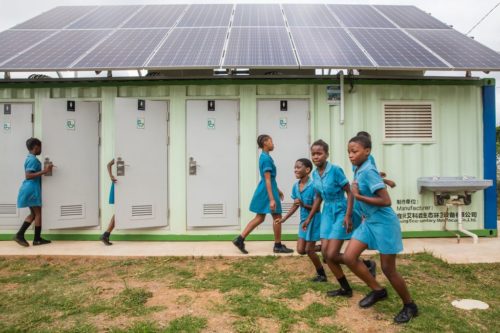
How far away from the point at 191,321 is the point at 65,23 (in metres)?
7.24

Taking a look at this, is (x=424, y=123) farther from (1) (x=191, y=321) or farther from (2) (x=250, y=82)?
(1) (x=191, y=321)

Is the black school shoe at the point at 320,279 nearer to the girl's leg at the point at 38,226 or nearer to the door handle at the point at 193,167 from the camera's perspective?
the door handle at the point at 193,167

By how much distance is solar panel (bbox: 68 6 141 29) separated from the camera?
23.6ft

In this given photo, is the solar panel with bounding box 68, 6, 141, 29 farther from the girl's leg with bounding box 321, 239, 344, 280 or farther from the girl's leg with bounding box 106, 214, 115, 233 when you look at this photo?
the girl's leg with bounding box 321, 239, 344, 280

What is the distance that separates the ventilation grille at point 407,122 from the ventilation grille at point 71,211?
5670 millimetres

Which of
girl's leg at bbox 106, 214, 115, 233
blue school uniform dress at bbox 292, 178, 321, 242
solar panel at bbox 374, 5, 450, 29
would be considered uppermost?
solar panel at bbox 374, 5, 450, 29

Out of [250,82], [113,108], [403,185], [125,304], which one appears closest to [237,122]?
[250,82]

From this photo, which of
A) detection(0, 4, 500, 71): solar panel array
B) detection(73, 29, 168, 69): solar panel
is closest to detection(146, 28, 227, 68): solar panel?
detection(0, 4, 500, 71): solar panel array

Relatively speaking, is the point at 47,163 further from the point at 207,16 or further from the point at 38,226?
the point at 207,16

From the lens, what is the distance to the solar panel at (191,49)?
211 inches

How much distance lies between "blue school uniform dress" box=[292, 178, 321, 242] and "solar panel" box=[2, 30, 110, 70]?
4199 mm

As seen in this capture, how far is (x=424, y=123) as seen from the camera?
6.20 meters

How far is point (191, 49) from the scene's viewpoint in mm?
5852

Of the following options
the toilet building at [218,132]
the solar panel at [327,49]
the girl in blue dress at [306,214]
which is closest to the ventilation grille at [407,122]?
the toilet building at [218,132]
